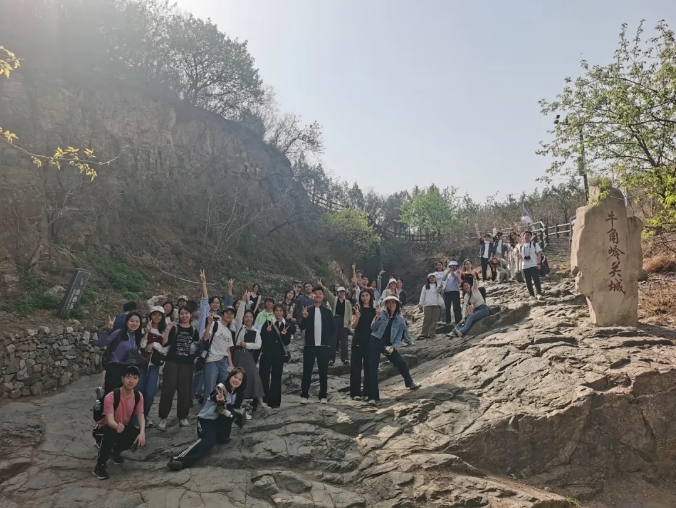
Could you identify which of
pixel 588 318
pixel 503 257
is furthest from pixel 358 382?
pixel 503 257

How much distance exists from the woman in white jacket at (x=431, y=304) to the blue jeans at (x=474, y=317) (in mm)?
928

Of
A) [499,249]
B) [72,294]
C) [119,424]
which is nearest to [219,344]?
[119,424]

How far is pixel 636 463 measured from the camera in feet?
17.5

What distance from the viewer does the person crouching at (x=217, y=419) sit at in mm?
5016

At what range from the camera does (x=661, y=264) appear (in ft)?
38.0

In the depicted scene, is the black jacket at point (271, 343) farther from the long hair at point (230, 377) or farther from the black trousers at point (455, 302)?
the black trousers at point (455, 302)

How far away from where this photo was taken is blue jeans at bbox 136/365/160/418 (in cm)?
602

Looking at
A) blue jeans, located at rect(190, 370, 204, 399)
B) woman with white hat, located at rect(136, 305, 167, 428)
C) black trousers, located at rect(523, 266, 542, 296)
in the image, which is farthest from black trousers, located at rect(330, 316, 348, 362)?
black trousers, located at rect(523, 266, 542, 296)

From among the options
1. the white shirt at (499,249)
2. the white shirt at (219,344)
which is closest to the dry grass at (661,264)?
the white shirt at (499,249)

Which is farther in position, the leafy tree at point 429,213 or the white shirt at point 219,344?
the leafy tree at point 429,213

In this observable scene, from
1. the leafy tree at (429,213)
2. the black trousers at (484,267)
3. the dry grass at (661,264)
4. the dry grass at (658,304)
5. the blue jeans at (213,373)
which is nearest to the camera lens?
the blue jeans at (213,373)

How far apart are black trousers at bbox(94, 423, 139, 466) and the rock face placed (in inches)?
296

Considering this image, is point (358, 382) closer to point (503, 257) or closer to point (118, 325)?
point (118, 325)

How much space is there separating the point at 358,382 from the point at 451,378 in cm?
153
